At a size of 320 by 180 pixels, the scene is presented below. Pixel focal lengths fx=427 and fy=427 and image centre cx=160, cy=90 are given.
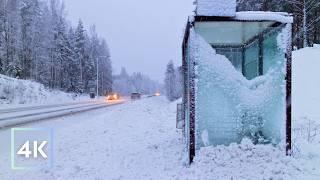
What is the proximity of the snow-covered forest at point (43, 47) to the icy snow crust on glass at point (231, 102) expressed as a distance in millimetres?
51312

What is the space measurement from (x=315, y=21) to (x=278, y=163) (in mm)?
32103


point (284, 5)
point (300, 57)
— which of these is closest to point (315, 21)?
point (284, 5)

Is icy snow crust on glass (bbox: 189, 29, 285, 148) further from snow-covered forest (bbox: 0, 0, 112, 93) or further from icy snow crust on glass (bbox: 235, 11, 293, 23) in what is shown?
snow-covered forest (bbox: 0, 0, 112, 93)

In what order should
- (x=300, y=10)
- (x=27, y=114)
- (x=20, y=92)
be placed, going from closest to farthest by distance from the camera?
(x=27, y=114), (x=300, y=10), (x=20, y=92)

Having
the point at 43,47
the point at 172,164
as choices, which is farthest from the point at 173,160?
the point at 43,47

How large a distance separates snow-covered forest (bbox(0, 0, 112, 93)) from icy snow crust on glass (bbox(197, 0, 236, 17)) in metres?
51.6

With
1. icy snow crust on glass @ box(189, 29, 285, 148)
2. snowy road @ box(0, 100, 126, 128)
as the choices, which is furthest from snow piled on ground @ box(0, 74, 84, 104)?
icy snow crust on glass @ box(189, 29, 285, 148)

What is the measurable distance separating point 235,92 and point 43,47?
70851 mm

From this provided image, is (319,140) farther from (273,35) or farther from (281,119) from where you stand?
(273,35)

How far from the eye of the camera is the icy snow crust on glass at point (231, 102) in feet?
27.2

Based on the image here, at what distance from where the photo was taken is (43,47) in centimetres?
7531

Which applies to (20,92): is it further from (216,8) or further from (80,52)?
(80,52)

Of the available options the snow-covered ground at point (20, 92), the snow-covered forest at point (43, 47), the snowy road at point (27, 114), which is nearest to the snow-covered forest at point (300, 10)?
the snowy road at point (27, 114)

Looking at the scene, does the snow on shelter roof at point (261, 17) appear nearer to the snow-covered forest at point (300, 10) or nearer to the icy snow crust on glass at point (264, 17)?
the icy snow crust on glass at point (264, 17)
